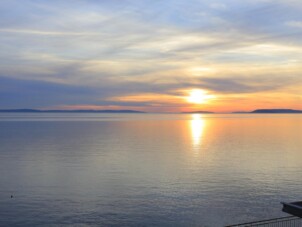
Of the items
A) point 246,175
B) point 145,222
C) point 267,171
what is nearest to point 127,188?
point 145,222

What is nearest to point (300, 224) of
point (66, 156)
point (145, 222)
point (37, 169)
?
point (145, 222)

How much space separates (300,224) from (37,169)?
56.9 meters

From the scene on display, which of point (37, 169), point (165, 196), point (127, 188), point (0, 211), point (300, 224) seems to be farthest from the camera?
point (37, 169)

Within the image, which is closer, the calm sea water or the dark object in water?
the dark object in water

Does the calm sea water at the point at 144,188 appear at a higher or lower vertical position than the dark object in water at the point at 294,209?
lower

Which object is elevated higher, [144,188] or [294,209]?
[294,209]

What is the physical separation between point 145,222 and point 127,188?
17.2 m

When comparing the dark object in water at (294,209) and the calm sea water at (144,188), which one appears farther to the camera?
the calm sea water at (144,188)

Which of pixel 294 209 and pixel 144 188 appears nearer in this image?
pixel 294 209

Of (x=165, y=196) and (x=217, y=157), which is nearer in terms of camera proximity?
(x=165, y=196)

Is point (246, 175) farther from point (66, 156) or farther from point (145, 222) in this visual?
point (66, 156)

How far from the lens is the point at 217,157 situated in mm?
102000

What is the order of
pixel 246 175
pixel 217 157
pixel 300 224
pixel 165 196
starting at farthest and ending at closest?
pixel 217 157, pixel 246 175, pixel 165 196, pixel 300 224

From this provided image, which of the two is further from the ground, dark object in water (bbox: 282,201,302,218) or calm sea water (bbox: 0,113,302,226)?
dark object in water (bbox: 282,201,302,218)
